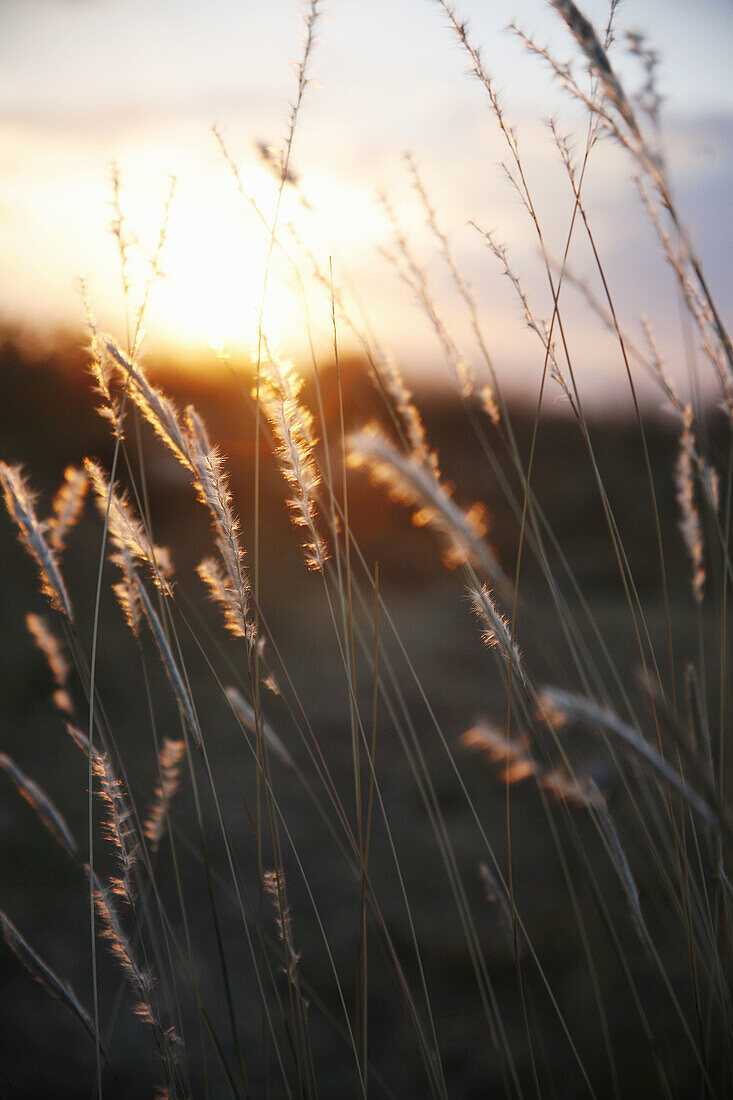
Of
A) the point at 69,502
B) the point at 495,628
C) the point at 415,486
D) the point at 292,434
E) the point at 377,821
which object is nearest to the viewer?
the point at 415,486

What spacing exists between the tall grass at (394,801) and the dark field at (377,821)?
0.03ft

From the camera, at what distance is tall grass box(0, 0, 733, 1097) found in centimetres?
69

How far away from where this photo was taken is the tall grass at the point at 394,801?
690mm

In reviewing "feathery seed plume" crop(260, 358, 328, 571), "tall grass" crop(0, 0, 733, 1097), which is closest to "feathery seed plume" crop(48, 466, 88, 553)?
"tall grass" crop(0, 0, 733, 1097)

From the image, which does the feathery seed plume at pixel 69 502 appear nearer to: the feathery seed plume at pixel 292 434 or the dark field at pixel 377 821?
the dark field at pixel 377 821

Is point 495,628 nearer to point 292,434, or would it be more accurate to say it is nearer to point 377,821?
point 292,434

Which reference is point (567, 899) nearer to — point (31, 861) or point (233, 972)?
point (233, 972)

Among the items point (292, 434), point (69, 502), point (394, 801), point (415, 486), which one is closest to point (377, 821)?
point (394, 801)

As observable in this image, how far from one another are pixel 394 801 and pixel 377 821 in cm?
8

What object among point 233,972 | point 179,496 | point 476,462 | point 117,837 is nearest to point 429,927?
point 233,972

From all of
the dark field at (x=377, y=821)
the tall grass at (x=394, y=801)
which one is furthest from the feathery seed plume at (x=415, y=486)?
the dark field at (x=377, y=821)

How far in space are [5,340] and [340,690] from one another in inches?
103

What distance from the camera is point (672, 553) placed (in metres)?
3.15

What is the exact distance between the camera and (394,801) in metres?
1.81
